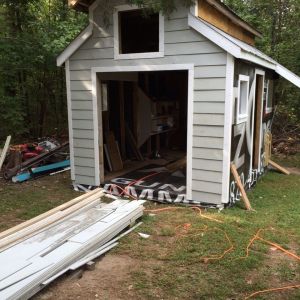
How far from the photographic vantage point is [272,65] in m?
6.86

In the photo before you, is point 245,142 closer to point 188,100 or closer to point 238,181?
point 238,181

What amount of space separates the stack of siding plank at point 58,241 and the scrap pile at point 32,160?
2.87m

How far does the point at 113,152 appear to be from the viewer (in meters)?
7.74

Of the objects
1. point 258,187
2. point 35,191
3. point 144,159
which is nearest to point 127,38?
point 144,159

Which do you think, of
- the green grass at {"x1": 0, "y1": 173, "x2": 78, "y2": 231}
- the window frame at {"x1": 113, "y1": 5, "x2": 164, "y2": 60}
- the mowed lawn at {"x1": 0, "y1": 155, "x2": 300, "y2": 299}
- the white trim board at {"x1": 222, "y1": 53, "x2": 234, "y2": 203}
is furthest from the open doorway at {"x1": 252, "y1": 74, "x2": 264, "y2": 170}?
the green grass at {"x1": 0, "y1": 173, "x2": 78, "y2": 231}

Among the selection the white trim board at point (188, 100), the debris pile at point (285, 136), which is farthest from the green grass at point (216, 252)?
the debris pile at point (285, 136)

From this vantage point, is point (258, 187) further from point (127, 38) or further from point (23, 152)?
point (23, 152)

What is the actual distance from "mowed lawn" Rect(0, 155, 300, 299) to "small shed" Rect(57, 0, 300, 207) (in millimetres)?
627

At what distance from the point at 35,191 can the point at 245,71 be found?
14.7 feet

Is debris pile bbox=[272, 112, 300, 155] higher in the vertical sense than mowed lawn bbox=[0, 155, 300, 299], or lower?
higher

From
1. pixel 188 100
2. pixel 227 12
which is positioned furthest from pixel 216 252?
pixel 227 12

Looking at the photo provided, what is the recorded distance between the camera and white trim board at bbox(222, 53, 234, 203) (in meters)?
5.12

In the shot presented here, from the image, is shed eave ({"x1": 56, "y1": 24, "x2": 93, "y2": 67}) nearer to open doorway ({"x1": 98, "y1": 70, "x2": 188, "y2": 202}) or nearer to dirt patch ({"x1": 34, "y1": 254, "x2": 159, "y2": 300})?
open doorway ({"x1": 98, "y1": 70, "x2": 188, "y2": 202})

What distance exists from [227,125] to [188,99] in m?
0.75
